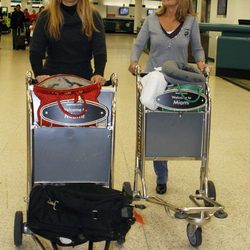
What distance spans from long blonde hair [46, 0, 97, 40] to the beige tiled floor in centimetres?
124

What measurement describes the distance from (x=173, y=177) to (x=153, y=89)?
146cm

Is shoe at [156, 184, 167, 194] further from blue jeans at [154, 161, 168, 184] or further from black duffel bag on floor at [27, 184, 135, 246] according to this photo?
black duffel bag on floor at [27, 184, 135, 246]

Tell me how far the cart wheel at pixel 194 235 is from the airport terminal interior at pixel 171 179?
0.13ft

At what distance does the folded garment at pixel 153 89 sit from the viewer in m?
2.81

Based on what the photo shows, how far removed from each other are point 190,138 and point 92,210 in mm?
1000

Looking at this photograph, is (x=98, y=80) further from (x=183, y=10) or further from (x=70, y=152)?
(x=183, y=10)

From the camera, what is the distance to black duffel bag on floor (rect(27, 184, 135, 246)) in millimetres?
2186

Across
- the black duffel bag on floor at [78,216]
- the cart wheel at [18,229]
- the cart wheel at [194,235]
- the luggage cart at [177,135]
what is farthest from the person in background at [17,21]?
the black duffel bag on floor at [78,216]

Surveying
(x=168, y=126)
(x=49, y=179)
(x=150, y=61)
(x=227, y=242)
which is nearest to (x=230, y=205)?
(x=227, y=242)

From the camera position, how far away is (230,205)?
3.55 metres

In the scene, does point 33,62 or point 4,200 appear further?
point 4,200

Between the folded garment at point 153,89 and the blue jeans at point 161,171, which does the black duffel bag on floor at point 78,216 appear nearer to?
the folded garment at point 153,89

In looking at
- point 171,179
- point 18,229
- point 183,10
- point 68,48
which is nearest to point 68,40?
point 68,48

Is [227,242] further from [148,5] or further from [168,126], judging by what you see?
[148,5]
